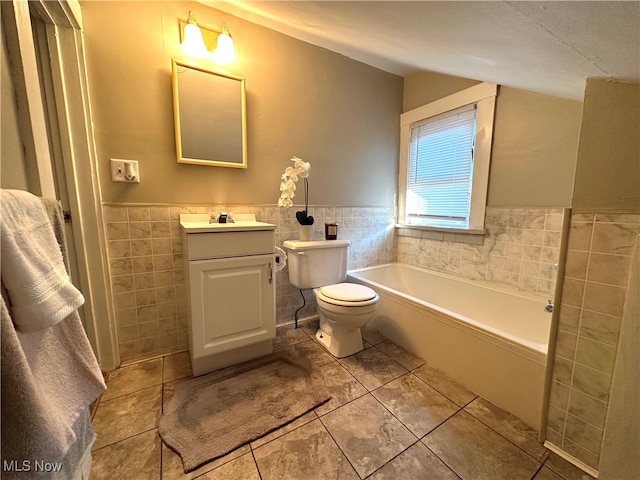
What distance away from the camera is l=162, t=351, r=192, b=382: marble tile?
148 centimetres

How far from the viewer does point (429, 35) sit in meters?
0.97

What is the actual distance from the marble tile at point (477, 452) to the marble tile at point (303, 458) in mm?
Result: 389

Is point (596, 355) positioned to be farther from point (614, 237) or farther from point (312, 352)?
A: point (312, 352)

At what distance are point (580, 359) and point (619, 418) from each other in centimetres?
19

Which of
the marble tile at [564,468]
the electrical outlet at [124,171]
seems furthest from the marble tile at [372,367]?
the electrical outlet at [124,171]

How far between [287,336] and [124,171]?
150 cm

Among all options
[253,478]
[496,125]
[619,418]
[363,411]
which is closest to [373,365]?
[363,411]

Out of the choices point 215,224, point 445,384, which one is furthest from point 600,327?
point 215,224

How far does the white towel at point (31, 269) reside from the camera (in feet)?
1.55

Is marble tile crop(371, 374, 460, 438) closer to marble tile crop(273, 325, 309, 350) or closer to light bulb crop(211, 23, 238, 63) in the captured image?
marble tile crop(273, 325, 309, 350)

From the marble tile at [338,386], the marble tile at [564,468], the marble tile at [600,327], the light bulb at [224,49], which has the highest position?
the light bulb at [224,49]

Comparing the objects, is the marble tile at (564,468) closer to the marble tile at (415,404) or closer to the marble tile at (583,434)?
the marble tile at (583,434)

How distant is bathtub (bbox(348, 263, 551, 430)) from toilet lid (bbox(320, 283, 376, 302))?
0.96 feet

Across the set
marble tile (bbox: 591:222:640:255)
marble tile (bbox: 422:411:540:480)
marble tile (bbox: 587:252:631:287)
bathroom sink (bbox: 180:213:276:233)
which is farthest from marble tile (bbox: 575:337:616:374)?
bathroom sink (bbox: 180:213:276:233)
